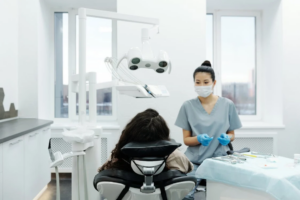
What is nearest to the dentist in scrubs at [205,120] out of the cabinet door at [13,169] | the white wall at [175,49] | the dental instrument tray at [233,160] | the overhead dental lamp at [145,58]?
the dental instrument tray at [233,160]

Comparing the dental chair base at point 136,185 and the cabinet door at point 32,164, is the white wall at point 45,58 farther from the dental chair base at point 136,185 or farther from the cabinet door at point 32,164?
the dental chair base at point 136,185

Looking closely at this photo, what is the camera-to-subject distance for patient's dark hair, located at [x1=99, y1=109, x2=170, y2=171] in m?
1.25

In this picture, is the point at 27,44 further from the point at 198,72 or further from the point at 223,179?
the point at 223,179

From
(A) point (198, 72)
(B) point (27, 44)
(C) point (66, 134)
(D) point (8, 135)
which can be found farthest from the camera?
(B) point (27, 44)

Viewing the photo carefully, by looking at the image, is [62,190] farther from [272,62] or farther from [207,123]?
[272,62]

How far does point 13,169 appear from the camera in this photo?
2.13 m

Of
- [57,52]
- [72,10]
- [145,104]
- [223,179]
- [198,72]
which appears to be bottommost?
[223,179]

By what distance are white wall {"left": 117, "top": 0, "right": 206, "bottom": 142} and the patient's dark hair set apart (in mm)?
1700

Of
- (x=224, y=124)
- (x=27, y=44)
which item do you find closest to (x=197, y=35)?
(x=224, y=124)

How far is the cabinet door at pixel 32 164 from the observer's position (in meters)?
2.38

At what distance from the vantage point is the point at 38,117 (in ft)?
10.6

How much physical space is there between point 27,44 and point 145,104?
56.7 inches

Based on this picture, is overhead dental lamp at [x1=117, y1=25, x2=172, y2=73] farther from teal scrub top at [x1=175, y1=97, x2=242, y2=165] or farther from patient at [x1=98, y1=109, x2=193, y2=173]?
teal scrub top at [x1=175, y1=97, x2=242, y2=165]

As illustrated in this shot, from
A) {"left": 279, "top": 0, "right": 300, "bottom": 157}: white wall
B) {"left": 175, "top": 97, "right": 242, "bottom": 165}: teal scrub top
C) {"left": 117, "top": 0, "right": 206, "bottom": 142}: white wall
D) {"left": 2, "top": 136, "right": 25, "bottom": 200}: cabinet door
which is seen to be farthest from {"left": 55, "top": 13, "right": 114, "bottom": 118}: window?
{"left": 279, "top": 0, "right": 300, "bottom": 157}: white wall
